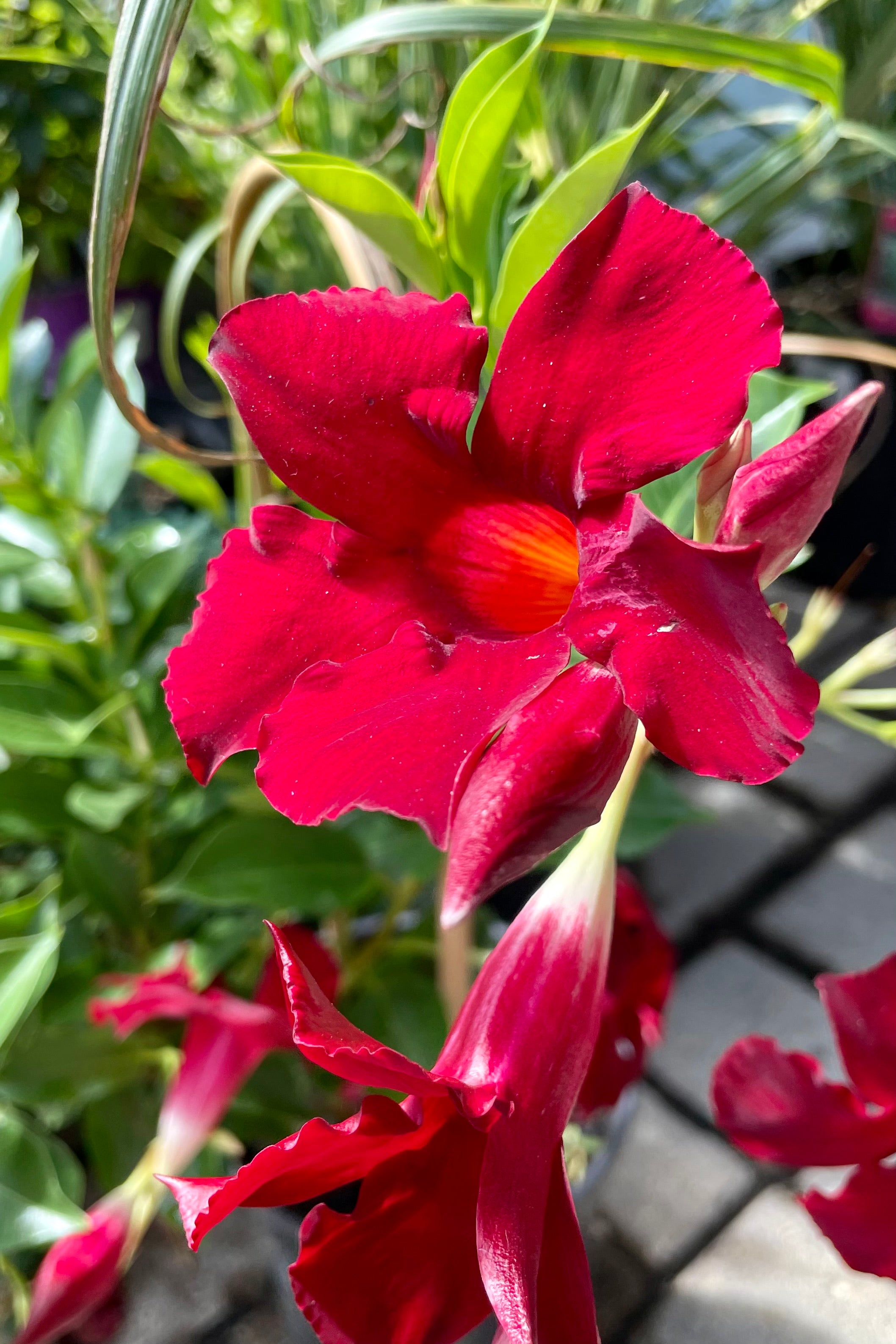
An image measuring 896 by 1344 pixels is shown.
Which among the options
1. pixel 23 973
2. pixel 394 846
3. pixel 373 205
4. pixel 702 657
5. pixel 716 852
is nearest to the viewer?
pixel 702 657

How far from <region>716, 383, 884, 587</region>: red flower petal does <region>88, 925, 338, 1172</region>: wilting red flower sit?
36 centimetres

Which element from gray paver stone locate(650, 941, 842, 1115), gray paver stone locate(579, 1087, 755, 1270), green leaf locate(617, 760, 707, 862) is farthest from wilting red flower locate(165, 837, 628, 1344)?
gray paver stone locate(650, 941, 842, 1115)

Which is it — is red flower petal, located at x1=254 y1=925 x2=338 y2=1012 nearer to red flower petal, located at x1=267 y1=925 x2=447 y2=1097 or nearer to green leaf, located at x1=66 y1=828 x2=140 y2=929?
green leaf, located at x1=66 y1=828 x2=140 y2=929

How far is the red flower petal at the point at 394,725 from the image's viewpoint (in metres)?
0.22

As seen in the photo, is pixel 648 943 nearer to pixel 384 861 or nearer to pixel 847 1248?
pixel 384 861

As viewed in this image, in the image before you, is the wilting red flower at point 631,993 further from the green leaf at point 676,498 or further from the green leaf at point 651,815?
the green leaf at point 676,498

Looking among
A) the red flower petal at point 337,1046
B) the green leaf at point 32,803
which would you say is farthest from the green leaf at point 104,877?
the red flower petal at point 337,1046

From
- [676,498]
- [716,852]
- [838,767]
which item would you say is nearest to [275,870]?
[676,498]

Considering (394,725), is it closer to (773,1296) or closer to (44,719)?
(44,719)

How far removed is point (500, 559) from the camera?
0.89 ft

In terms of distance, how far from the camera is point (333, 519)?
27 cm

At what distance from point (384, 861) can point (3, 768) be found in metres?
0.22

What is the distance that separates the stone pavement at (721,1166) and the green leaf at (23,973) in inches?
7.9

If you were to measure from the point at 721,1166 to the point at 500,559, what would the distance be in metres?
0.68
